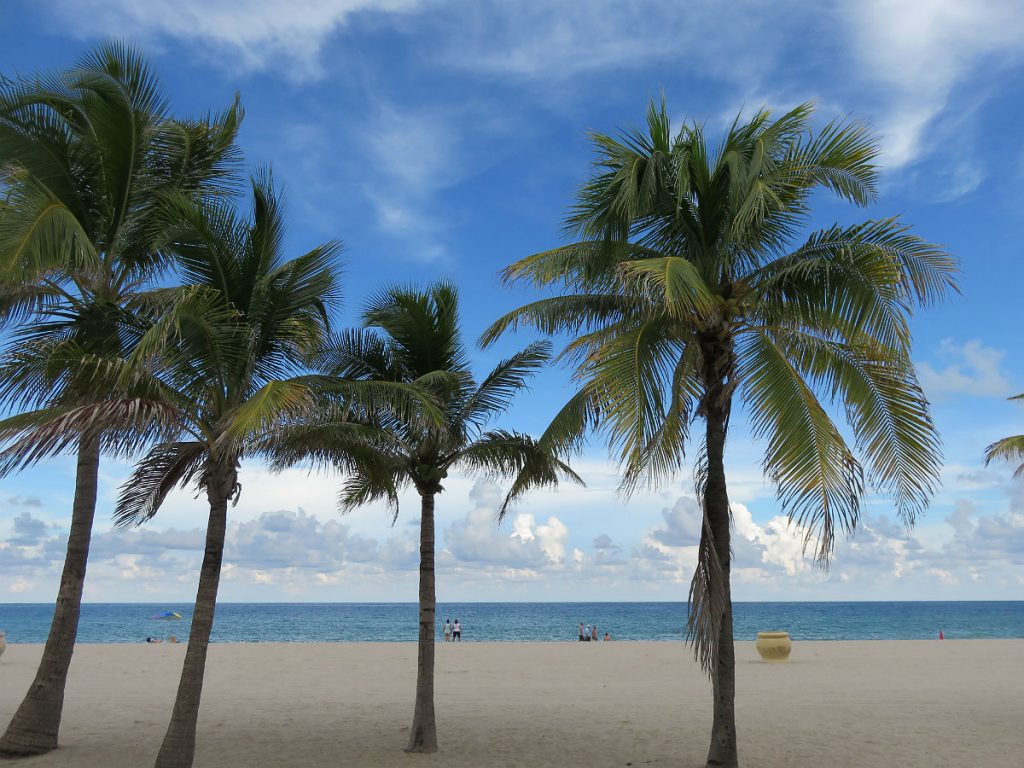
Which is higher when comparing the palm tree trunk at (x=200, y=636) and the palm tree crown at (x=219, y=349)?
the palm tree crown at (x=219, y=349)

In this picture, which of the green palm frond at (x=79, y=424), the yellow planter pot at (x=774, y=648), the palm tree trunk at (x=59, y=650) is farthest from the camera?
the yellow planter pot at (x=774, y=648)

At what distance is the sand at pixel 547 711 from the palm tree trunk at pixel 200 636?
1197mm

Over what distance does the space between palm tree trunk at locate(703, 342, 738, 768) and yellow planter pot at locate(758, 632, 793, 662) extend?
649 inches

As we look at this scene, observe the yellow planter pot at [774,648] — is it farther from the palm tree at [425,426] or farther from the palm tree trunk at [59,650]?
the palm tree trunk at [59,650]

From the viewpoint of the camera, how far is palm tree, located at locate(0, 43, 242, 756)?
8641 millimetres

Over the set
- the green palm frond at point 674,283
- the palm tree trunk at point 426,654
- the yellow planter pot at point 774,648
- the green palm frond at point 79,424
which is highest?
the green palm frond at point 674,283

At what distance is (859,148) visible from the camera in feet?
31.9

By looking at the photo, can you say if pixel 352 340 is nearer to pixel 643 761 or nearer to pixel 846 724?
pixel 643 761

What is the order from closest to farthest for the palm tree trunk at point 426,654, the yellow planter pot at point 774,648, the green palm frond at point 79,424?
the green palm frond at point 79,424, the palm tree trunk at point 426,654, the yellow planter pot at point 774,648

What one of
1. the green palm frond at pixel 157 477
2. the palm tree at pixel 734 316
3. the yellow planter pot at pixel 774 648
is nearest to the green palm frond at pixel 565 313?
the palm tree at pixel 734 316

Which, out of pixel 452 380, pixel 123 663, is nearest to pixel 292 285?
pixel 452 380

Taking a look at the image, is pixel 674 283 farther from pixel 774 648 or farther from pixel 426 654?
pixel 774 648

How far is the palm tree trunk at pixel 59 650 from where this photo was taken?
9.95 metres

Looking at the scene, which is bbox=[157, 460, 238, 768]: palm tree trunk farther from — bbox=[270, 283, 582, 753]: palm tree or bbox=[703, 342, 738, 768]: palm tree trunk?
bbox=[703, 342, 738, 768]: palm tree trunk
